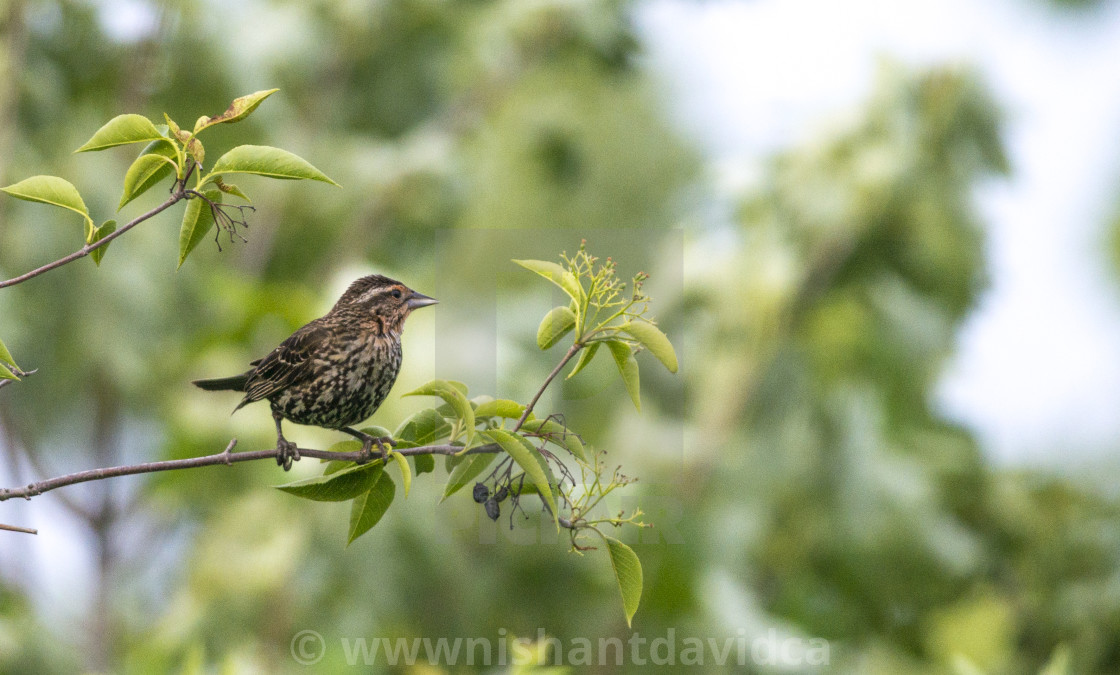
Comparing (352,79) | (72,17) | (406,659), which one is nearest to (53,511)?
(406,659)

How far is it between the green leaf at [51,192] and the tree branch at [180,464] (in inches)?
10.9

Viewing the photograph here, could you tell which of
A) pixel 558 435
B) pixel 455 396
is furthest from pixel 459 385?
pixel 558 435

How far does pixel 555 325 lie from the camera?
1.20 meters

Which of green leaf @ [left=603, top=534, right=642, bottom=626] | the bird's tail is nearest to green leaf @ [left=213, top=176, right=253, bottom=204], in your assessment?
the bird's tail

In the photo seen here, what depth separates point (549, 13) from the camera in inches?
233

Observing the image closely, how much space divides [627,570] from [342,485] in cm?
35

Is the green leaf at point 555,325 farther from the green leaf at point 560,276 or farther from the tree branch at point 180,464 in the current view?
the tree branch at point 180,464

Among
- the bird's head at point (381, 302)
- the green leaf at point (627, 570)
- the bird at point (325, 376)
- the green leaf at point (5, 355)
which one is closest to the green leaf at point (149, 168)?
the green leaf at point (5, 355)

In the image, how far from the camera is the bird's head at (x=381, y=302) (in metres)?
1.55

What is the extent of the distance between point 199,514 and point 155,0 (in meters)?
2.63

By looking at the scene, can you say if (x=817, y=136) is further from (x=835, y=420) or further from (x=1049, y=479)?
(x=1049, y=479)

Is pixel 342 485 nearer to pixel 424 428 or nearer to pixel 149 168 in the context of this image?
pixel 424 428

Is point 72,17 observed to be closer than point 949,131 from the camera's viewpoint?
Yes

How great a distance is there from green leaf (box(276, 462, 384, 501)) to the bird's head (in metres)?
0.35
